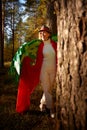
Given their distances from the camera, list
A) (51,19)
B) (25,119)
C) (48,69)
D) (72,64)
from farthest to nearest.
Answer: (51,19)
(48,69)
(25,119)
(72,64)

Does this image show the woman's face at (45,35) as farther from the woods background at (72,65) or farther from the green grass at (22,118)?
the woods background at (72,65)

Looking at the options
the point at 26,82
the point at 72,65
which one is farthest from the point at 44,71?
the point at 72,65

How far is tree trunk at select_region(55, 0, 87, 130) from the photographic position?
12.3ft

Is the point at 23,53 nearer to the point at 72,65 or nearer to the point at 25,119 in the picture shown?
the point at 25,119

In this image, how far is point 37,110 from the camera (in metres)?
7.48

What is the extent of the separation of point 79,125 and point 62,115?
0.33m

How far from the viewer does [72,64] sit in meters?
3.92

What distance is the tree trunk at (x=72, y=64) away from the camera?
3.75 m

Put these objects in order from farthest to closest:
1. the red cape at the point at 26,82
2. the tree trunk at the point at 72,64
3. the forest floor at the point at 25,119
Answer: the red cape at the point at 26,82, the forest floor at the point at 25,119, the tree trunk at the point at 72,64

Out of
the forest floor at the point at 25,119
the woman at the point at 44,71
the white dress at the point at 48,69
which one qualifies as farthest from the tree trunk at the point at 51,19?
the white dress at the point at 48,69

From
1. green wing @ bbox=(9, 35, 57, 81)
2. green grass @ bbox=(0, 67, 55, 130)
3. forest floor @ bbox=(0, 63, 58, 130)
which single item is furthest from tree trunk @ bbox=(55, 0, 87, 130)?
green wing @ bbox=(9, 35, 57, 81)

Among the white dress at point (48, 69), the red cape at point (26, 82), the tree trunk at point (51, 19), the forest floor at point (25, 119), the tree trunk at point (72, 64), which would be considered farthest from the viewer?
the tree trunk at point (51, 19)

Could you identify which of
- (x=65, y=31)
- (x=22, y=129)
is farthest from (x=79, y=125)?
(x=22, y=129)

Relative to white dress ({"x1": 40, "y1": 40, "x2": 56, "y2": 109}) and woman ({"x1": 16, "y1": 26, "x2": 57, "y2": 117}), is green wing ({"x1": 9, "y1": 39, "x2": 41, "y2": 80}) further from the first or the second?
white dress ({"x1": 40, "y1": 40, "x2": 56, "y2": 109})
